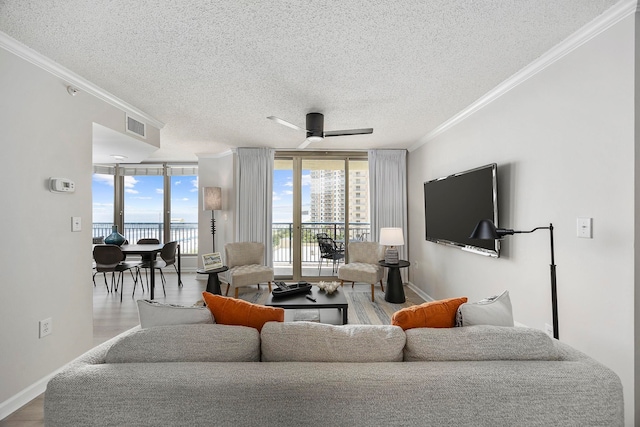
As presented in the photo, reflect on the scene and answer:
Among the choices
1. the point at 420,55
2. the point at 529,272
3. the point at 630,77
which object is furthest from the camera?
the point at 529,272

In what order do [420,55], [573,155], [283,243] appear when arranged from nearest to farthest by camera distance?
[573,155], [420,55], [283,243]

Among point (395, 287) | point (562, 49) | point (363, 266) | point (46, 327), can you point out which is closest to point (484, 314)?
point (562, 49)

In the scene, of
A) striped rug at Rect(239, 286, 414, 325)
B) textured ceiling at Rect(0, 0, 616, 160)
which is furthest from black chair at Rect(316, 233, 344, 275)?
textured ceiling at Rect(0, 0, 616, 160)

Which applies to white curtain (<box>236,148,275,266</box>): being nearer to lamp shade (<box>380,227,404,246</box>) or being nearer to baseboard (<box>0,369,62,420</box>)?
lamp shade (<box>380,227,404,246</box>)

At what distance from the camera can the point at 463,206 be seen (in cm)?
322

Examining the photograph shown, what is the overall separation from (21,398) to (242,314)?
6.41 ft

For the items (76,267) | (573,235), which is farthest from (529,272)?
(76,267)

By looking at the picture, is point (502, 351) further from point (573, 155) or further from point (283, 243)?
point (283, 243)

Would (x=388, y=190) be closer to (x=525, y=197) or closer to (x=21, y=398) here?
(x=525, y=197)

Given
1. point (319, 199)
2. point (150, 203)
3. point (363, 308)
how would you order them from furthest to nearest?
1. point (150, 203)
2. point (319, 199)
3. point (363, 308)

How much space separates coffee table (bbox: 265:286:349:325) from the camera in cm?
297

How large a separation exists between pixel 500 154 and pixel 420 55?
127cm

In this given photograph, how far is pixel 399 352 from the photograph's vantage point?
1224 millimetres

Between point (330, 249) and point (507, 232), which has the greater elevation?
point (507, 232)
